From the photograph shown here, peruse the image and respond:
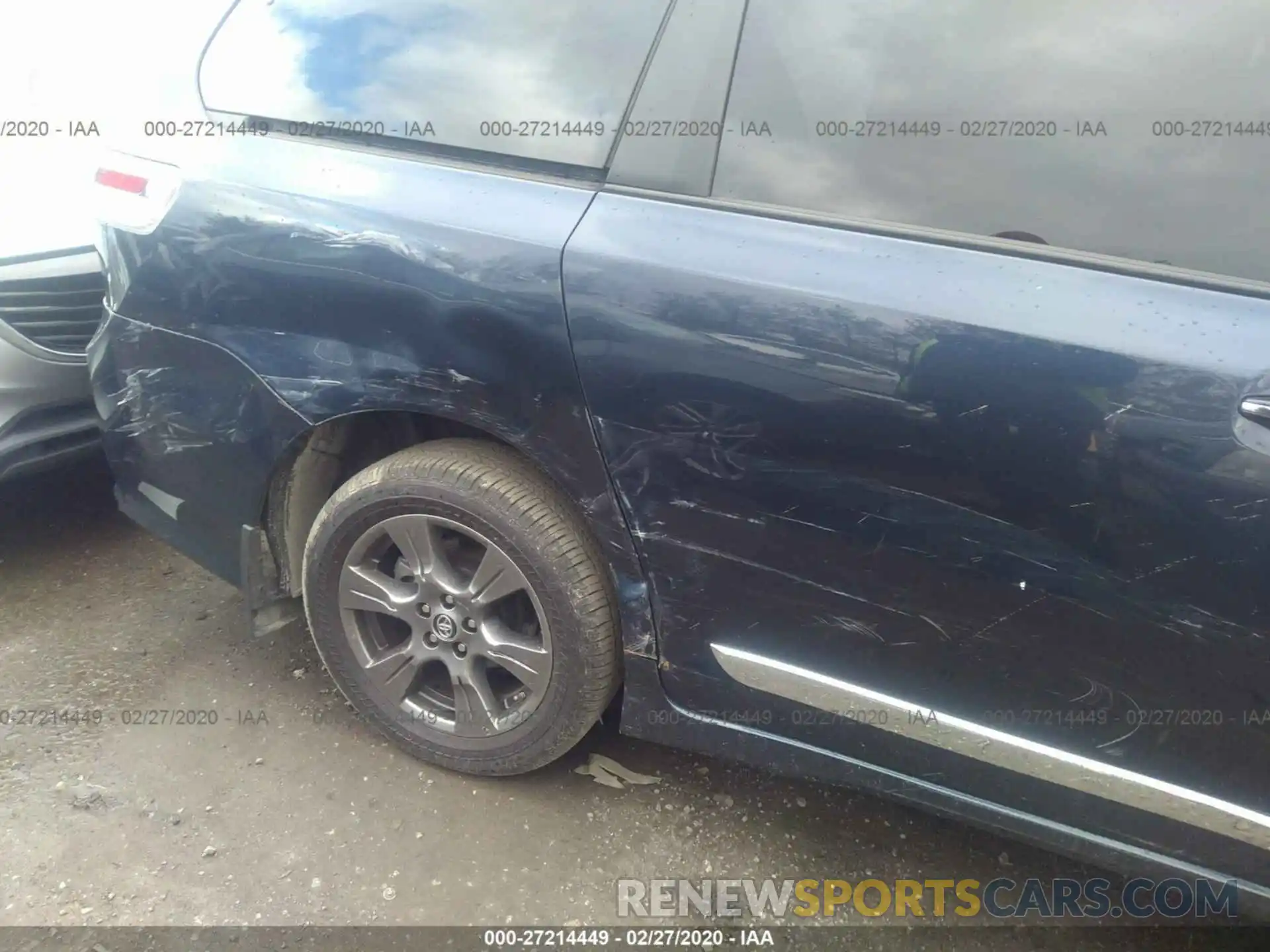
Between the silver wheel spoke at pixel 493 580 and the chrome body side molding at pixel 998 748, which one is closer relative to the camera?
the chrome body side molding at pixel 998 748

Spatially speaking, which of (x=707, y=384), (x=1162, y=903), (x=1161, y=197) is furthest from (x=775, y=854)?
(x=1161, y=197)

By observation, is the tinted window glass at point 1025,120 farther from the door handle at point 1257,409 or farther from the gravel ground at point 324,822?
the gravel ground at point 324,822

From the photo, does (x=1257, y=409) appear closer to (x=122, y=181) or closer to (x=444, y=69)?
(x=444, y=69)

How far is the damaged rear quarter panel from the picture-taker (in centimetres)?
174

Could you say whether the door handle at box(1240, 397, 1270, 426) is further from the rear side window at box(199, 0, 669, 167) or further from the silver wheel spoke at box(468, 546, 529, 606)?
the silver wheel spoke at box(468, 546, 529, 606)

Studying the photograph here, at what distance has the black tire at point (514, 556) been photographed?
1.91 m

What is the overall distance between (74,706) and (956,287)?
232cm

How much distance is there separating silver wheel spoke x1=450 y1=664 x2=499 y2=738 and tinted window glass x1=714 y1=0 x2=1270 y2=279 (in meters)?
1.19

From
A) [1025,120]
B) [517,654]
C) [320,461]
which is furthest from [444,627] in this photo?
[1025,120]

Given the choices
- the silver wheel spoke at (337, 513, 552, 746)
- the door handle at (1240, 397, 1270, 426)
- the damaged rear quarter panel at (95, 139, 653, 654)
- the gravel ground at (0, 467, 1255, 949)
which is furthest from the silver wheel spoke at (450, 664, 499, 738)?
the door handle at (1240, 397, 1270, 426)

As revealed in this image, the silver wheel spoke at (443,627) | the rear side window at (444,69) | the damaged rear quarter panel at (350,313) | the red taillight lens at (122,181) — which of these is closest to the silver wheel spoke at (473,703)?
the silver wheel spoke at (443,627)

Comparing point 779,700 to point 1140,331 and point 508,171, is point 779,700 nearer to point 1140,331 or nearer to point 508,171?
point 1140,331

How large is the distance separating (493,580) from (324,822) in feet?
2.32

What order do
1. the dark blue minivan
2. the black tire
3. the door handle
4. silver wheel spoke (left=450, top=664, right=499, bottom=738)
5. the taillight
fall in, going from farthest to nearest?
silver wheel spoke (left=450, top=664, right=499, bottom=738), the taillight, the black tire, the dark blue minivan, the door handle
